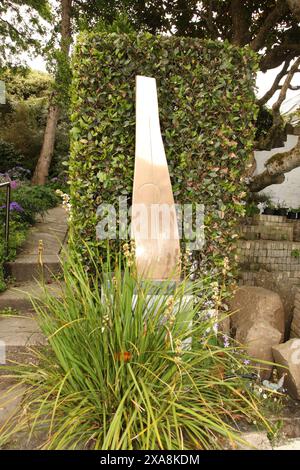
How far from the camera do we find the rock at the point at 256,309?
11.0ft

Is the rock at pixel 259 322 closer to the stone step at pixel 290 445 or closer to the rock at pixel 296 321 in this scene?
the rock at pixel 296 321

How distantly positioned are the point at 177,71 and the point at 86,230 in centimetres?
148

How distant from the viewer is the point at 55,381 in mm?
2092

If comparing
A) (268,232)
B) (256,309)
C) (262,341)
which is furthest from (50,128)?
(262,341)

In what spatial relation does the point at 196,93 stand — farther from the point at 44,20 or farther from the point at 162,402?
the point at 44,20

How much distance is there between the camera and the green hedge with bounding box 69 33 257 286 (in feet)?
9.75

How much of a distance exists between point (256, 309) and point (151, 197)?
1412 millimetres

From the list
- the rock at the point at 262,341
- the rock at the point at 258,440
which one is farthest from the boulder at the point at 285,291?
the rock at the point at 258,440

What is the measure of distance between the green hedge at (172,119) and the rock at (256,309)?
1.86ft

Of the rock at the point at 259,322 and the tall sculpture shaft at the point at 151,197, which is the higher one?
the tall sculpture shaft at the point at 151,197

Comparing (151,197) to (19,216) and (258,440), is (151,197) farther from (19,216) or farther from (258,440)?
(19,216)

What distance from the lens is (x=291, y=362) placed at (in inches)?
109

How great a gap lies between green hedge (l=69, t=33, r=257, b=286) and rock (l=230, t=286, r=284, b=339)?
566 millimetres
